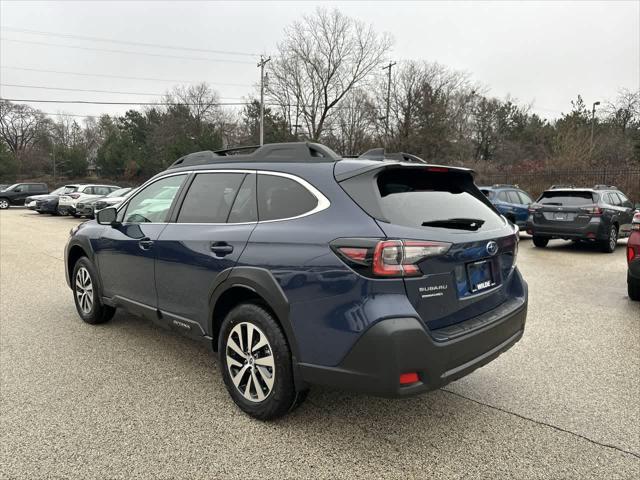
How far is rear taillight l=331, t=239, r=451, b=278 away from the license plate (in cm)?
44

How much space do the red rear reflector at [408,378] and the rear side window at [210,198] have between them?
1.65m

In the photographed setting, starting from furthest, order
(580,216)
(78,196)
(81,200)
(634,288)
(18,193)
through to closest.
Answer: (18,193), (78,196), (81,200), (580,216), (634,288)

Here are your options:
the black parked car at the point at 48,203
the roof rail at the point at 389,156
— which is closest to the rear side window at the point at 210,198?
the roof rail at the point at 389,156

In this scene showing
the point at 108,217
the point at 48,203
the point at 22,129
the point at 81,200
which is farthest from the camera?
the point at 22,129

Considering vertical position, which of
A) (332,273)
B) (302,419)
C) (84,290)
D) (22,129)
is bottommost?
(302,419)

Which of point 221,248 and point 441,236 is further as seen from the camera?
point 221,248

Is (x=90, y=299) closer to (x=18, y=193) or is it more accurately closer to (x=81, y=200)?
(x=81, y=200)

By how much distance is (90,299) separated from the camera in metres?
4.86

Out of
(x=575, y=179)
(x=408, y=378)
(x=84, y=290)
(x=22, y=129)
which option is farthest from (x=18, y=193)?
(x=22, y=129)

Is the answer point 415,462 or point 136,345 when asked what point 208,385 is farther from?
point 415,462

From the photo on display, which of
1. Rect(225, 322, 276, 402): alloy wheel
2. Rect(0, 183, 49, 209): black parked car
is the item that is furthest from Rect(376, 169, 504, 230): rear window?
Rect(0, 183, 49, 209): black parked car

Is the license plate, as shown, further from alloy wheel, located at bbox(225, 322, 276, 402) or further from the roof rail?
alloy wheel, located at bbox(225, 322, 276, 402)

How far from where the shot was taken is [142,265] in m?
3.91

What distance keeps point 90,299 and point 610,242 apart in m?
11.1
